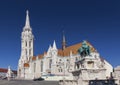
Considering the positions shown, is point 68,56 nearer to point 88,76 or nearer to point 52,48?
point 52,48

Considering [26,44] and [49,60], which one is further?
[26,44]

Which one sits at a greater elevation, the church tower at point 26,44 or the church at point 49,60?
the church tower at point 26,44

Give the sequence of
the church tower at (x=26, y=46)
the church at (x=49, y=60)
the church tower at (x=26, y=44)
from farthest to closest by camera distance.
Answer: the church tower at (x=26, y=44)
the church tower at (x=26, y=46)
the church at (x=49, y=60)

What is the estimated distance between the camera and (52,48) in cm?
9062

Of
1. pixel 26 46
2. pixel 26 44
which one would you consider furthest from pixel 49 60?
pixel 26 44

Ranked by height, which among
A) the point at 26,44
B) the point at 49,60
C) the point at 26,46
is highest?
the point at 26,44

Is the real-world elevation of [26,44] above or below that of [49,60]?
above

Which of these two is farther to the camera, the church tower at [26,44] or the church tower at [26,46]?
the church tower at [26,44]

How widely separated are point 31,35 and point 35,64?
15624mm

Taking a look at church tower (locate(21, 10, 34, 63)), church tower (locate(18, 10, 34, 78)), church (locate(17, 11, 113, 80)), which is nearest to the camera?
church (locate(17, 11, 113, 80))

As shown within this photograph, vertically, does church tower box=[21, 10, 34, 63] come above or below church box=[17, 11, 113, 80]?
above

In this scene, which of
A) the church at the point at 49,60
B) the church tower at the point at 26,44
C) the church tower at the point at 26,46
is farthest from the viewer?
the church tower at the point at 26,44

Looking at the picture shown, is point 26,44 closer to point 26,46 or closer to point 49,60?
point 26,46

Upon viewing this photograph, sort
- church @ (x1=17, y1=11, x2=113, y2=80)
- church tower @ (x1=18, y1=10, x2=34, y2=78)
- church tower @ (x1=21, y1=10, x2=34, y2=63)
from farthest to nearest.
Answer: church tower @ (x1=21, y1=10, x2=34, y2=63) → church tower @ (x1=18, y1=10, x2=34, y2=78) → church @ (x1=17, y1=11, x2=113, y2=80)
